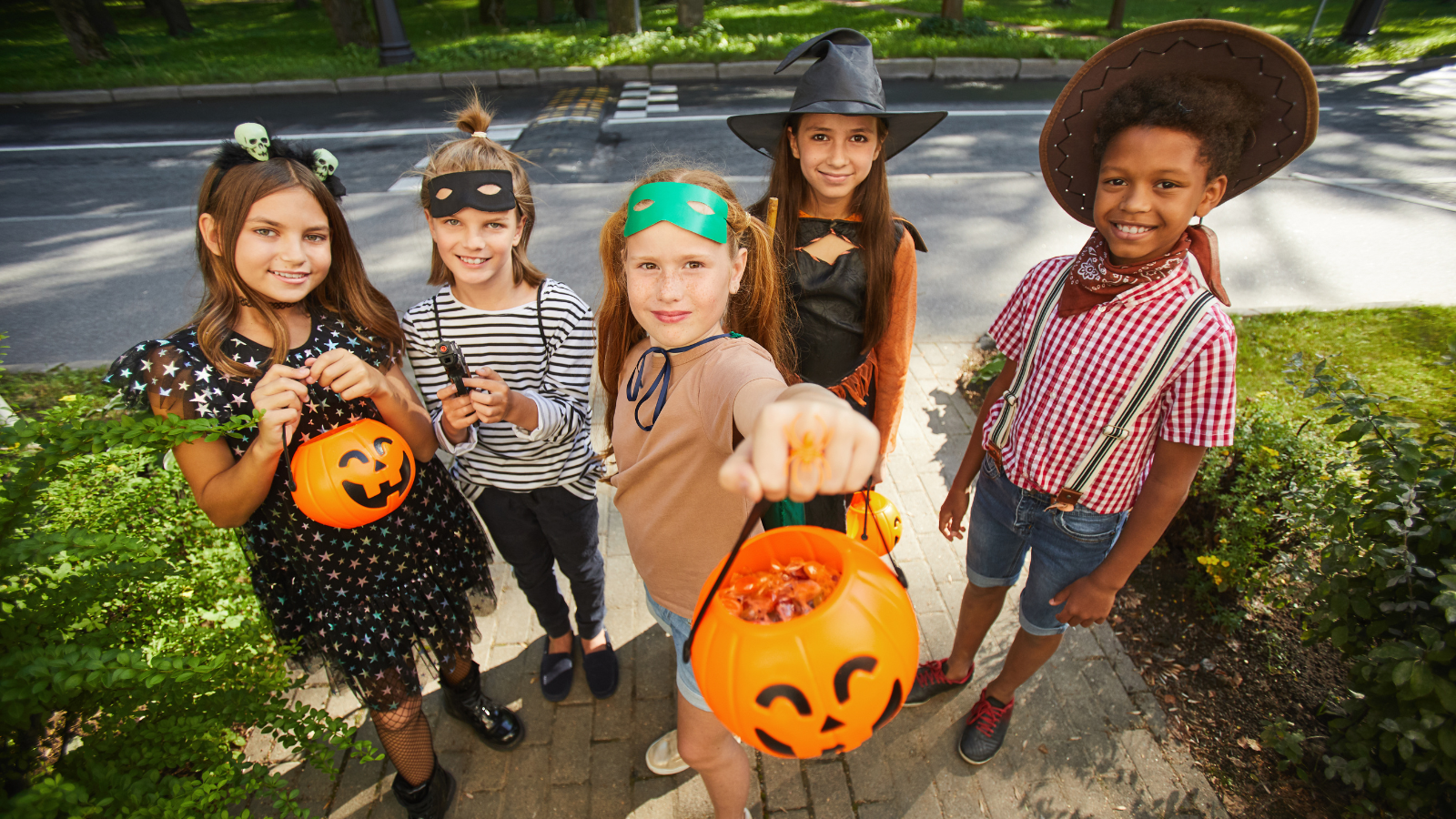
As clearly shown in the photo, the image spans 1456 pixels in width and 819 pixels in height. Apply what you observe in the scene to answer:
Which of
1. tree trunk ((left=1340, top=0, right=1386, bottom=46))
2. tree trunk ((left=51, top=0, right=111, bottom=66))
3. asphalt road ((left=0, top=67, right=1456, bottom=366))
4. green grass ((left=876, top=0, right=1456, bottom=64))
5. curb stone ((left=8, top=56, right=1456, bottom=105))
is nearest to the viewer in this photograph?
asphalt road ((left=0, top=67, right=1456, bottom=366))

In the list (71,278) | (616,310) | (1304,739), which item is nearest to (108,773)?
(616,310)

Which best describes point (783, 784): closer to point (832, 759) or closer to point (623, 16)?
point (832, 759)

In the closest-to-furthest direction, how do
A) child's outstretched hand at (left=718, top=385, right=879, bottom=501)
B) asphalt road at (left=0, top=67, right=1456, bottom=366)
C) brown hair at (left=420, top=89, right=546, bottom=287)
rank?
1. child's outstretched hand at (left=718, top=385, right=879, bottom=501)
2. brown hair at (left=420, top=89, right=546, bottom=287)
3. asphalt road at (left=0, top=67, right=1456, bottom=366)

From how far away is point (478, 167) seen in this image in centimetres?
212

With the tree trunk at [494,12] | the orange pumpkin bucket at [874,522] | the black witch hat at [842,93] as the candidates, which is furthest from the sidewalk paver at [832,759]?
the tree trunk at [494,12]

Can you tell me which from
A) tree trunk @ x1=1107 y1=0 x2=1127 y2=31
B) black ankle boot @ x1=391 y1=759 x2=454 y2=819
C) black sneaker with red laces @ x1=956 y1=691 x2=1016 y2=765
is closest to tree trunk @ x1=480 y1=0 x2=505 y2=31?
tree trunk @ x1=1107 y1=0 x2=1127 y2=31

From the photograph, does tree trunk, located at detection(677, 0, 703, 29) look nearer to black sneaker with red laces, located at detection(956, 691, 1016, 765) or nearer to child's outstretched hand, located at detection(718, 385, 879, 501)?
black sneaker with red laces, located at detection(956, 691, 1016, 765)

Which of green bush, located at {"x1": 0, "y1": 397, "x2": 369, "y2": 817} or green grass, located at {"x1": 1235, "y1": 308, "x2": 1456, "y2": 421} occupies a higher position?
green bush, located at {"x1": 0, "y1": 397, "x2": 369, "y2": 817}

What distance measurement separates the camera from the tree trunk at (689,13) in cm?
1408

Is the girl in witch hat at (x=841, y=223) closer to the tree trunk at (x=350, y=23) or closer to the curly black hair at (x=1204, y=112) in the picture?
the curly black hair at (x=1204, y=112)

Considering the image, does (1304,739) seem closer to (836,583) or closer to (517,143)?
(836,583)

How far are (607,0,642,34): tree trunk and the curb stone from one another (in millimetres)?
2414

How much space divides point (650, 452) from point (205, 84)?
14.7 meters

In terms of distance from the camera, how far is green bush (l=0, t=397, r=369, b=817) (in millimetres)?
1336
